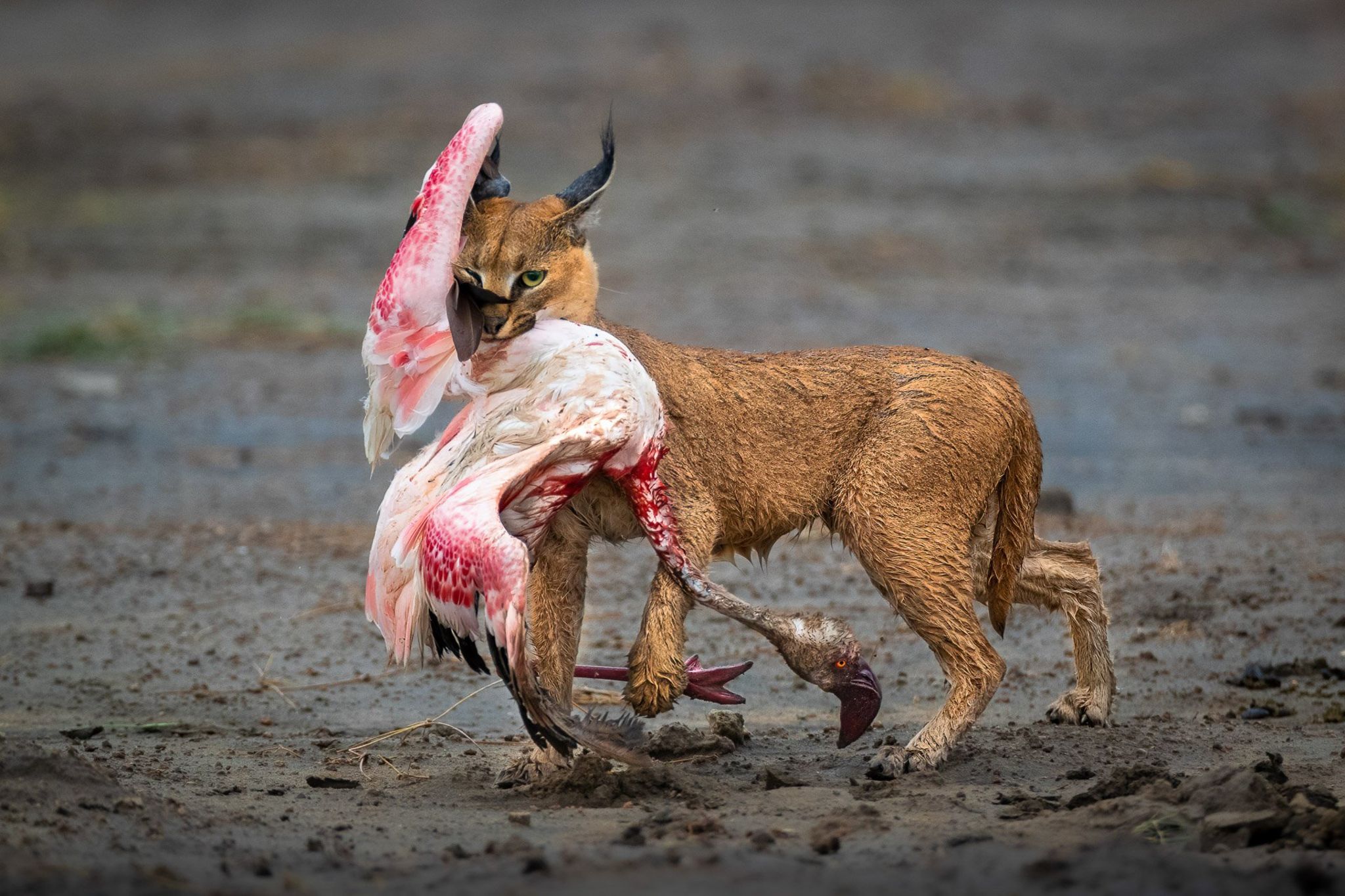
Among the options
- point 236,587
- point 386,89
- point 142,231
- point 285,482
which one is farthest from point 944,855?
point 386,89

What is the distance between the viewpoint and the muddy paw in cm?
599

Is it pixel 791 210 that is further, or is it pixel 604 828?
pixel 791 210

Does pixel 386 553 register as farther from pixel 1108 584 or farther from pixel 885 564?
pixel 1108 584

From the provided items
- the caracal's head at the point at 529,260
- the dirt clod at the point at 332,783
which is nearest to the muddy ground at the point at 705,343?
the dirt clod at the point at 332,783

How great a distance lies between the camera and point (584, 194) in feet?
19.9

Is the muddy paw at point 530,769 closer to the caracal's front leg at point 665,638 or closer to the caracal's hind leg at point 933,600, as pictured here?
the caracal's front leg at point 665,638

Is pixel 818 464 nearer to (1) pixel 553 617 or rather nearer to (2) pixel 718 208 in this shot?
(1) pixel 553 617

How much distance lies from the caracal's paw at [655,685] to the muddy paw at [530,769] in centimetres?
55

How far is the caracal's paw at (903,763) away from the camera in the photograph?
603 cm

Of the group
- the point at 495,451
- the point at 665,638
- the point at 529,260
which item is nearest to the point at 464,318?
the point at 529,260

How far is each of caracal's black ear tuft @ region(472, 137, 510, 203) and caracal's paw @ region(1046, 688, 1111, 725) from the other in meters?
3.01

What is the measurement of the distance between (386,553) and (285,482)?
571cm

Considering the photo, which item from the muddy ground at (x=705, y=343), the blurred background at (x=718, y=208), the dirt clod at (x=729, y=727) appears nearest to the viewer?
the muddy ground at (x=705, y=343)

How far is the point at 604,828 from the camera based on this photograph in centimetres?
532
